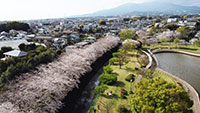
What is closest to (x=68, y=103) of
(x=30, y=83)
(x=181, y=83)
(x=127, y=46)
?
(x=30, y=83)

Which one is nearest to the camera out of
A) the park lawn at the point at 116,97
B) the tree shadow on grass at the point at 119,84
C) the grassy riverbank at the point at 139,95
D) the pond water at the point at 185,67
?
the grassy riverbank at the point at 139,95

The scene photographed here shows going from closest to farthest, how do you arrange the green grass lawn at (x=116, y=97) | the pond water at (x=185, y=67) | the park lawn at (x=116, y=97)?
the green grass lawn at (x=116, y=97), the park lawn at (x=116, y=97), the pond water at (x=185, y=67)

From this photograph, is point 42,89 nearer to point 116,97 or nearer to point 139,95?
point 116,97

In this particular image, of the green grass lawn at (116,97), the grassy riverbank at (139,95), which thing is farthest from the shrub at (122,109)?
the green grass lawn at (116,97)

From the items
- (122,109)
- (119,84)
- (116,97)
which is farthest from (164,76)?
(122,109)

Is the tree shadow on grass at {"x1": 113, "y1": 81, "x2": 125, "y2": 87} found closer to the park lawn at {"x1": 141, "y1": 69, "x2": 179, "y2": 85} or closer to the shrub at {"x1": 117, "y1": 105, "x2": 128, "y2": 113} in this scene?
the park lawn at {"x1": 141, "y1": 69, "x2": 179, "y2": 85}

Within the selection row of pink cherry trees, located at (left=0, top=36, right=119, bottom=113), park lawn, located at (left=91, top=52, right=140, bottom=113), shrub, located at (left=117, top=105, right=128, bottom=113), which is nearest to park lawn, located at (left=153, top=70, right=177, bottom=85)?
park lawn, located at (left=91, top=52, right=140, bottom=113)

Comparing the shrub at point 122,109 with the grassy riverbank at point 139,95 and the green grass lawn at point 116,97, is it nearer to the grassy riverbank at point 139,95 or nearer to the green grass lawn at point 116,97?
the grassy riverbank at point 139,95
